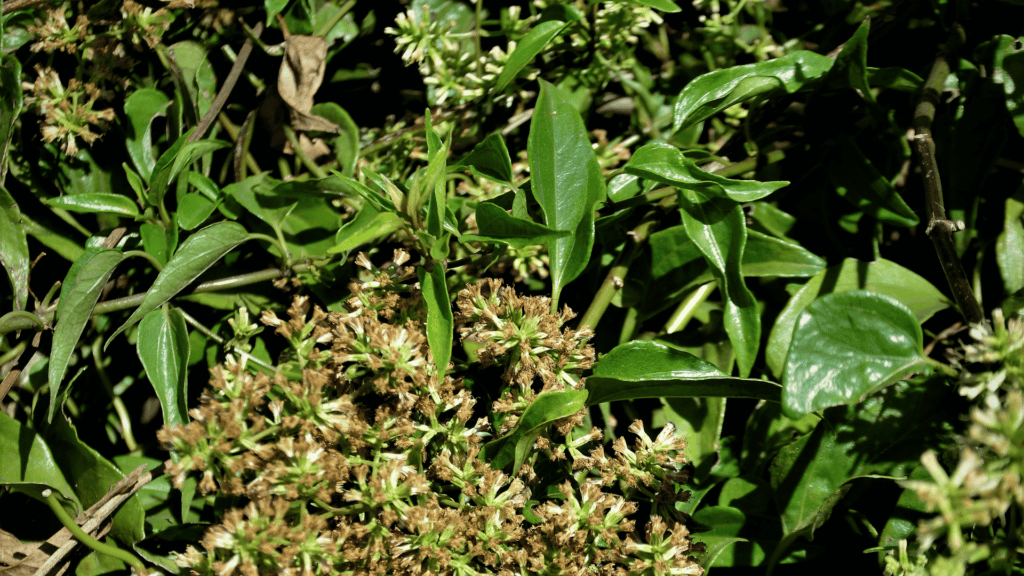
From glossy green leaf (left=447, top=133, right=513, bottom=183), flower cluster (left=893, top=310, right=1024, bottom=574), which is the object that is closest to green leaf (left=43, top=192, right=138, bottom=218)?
glossy green leaf (left=447, top=133, right=513, bottom=183)

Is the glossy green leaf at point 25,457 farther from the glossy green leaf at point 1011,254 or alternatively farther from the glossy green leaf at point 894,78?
the glossy green leaf at point 1011,254

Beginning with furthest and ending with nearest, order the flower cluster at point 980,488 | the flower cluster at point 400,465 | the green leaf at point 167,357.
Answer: the green leaf at point 167,357, the flower cluster at point 400,465, the flower cluster at point 980,488

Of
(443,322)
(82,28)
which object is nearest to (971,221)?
(443,322)

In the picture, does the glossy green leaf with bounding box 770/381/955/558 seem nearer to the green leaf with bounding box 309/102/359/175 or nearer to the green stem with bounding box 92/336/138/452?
the green leaf with bounding box 309/102/359/175

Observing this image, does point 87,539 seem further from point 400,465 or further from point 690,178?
point 690,178

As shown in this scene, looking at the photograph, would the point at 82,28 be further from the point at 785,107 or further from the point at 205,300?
the point at 785,107

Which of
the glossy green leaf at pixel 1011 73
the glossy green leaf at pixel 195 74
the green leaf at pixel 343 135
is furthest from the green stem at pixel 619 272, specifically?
the glossy green leaf at pixel 195 74

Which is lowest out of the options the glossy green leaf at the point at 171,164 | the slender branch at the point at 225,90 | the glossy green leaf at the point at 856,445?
the glossy green leaf at the point at 856,445

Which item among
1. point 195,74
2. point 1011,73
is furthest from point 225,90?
point 1011,73
